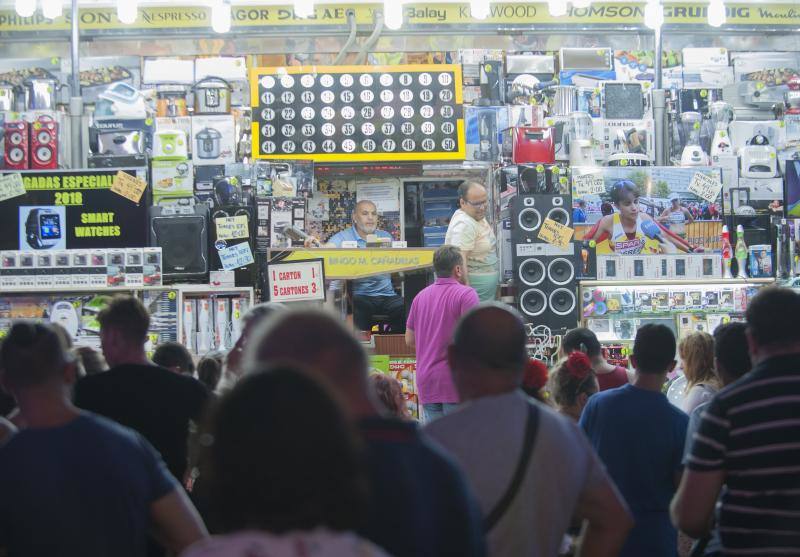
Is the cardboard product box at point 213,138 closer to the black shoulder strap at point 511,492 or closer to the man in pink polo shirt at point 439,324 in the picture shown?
the man in pink polo shirt at point 439,324

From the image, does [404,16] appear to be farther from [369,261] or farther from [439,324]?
[439,324]

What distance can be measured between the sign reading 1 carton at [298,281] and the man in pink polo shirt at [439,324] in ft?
3.58

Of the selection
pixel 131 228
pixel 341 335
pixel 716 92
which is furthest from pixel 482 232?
pixel 341 335

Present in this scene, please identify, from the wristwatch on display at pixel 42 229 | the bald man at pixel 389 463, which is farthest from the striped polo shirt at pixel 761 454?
the wristwatch on display at pixel 42 229

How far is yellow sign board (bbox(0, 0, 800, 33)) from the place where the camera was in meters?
11.2

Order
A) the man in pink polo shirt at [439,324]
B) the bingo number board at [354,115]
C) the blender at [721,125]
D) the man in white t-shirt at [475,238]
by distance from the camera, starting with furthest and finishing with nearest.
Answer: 1. the blender at [721,125]
2. the bingo number board at [354,115]
3. the man in white t-shirt at [475,238]
4. the man in pink polo shirt at [439,324]

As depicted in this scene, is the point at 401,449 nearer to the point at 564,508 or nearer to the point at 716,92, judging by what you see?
the point at 564,508

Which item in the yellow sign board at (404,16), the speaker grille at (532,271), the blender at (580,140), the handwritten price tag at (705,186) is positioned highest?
the yellow sign board at (404,16)

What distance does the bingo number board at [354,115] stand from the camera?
8.93 metres

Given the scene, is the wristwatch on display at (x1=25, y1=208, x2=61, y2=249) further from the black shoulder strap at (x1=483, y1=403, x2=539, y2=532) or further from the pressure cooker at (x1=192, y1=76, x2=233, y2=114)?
the black shoulder strap at (x1=483, y1=403, x2=539, y2=532)

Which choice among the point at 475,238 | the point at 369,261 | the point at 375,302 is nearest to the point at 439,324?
the point at 369,261

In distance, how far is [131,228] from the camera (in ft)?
27.6

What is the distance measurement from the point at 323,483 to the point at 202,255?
728cm

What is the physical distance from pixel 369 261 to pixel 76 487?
5533mm
